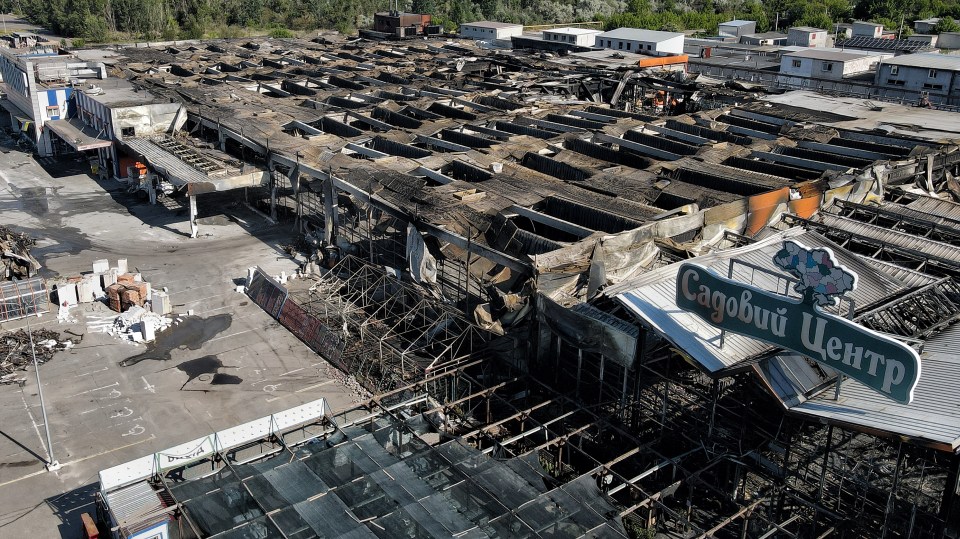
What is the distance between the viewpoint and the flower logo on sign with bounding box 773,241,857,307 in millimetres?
20031

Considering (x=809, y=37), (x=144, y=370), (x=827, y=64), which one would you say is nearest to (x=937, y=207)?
(x=144, y=370)

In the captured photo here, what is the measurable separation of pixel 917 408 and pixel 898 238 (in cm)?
1523

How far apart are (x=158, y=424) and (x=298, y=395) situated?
193 inches

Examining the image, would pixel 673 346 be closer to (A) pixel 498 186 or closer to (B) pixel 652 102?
(A) pixel 498 186

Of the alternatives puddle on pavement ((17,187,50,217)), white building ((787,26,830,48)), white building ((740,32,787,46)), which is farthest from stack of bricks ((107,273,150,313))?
white building ((740,32,787,46))

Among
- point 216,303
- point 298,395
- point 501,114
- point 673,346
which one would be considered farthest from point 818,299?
point 501,114

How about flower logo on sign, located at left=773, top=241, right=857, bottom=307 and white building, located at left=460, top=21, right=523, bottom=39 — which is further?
white building, located at left=460, top=21, right=523, bottom=39

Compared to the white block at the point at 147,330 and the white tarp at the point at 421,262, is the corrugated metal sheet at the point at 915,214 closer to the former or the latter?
the white tarp at the point at 421,262

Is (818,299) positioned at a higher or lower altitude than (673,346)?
higher

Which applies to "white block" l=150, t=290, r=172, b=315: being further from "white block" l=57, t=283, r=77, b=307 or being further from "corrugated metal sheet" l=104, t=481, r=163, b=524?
"corrugated metal sheet" l=104, t=481, r=163, b=524

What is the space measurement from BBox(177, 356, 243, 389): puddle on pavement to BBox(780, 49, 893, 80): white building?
61.8 m

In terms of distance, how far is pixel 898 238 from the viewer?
3341 cm

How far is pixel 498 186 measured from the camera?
39.3 metres

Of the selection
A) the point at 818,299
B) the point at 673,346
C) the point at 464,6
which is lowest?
the point at 673,346
